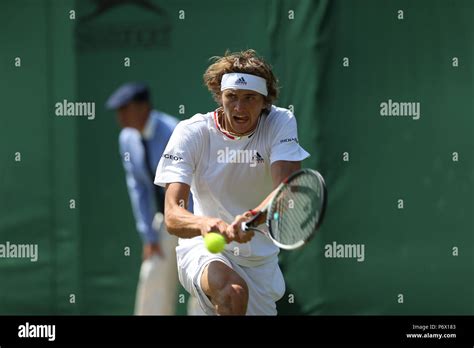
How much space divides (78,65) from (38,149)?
0.57 m

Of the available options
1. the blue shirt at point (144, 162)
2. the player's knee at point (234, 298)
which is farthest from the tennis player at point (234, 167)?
the blue shirt at point (144, 162)

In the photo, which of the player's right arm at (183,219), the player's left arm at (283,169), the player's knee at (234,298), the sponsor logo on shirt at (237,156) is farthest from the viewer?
the sponsor logo on shirt at (237,156)

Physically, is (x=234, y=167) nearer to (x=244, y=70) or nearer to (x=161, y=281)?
(x=244, y=70)

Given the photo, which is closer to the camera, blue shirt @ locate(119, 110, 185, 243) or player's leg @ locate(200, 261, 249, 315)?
player's leg @ locate(200, 261, 249, 315)

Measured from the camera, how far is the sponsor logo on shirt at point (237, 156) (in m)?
4.57

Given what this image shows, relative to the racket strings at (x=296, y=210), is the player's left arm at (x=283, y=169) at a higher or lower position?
higher

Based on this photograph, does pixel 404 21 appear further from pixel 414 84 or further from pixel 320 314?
pixel 320 314

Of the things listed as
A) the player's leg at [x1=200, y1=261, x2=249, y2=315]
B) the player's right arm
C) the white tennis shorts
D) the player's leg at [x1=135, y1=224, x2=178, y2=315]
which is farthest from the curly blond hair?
the player's leg at [x1=135, y1=224, x2=178, y2=315]

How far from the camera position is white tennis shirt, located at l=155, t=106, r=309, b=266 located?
4559 mm

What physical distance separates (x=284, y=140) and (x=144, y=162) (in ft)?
5.27

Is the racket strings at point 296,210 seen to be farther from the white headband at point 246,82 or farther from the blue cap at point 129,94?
the blue cap at point 129,94

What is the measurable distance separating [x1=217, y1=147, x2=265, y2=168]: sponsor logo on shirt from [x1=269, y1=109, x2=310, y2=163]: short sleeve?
0.36 feet

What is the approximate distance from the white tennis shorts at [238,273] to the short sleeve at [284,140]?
531 mm

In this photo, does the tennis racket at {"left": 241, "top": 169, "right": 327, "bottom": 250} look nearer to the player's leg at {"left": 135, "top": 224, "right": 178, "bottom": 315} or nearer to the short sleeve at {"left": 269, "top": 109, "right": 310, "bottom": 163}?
the short sleeve at {"left": 269, "top": 109, "right": 310, "bottom": 163}
